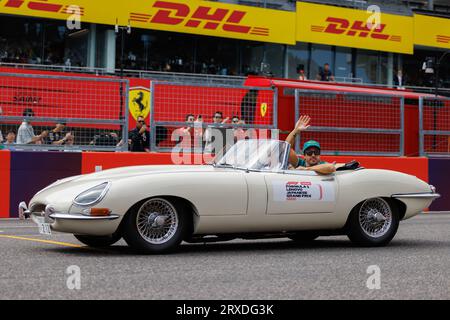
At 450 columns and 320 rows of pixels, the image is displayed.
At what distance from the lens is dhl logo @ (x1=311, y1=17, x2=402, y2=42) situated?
34.0 meters

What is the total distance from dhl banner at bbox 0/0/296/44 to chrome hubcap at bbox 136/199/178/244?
20.2m

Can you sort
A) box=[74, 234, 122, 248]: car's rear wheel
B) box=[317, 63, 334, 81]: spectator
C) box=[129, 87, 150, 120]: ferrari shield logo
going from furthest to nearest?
box=[317, 63, 334, 81]: spectator < box=[129, 87, 150, 120]: ferrari shield logo < box=[74, 234, 122, 248]: car's rear wheel

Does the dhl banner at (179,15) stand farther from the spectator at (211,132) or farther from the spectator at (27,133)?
the spectator at (211,132)

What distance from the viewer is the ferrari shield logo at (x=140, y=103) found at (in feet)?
49.6

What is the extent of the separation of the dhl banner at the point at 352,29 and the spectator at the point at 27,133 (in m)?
20.3

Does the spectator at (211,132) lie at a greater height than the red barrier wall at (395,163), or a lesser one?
greater

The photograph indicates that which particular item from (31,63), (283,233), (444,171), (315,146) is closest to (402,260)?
(283,233)

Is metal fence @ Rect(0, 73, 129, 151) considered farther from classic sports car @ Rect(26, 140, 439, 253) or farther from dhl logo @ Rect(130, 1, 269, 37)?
dhl logo @ Rect(130, 1, 269, 37)

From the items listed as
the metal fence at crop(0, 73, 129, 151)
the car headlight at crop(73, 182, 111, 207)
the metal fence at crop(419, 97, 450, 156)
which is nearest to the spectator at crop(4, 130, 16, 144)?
the metal fence at crop(0, 73, 129, 151)

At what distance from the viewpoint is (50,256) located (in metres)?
7.88

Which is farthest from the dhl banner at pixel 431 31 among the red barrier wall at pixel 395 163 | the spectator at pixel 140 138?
the spectator at pixel 140 138

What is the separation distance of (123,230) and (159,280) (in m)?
1.70

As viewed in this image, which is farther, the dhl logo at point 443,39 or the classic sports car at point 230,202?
the dhl logo at point 443,39

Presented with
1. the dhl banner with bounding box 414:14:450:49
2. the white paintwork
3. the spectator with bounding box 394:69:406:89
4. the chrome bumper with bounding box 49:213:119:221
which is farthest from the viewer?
the dhl banner with bounding box 414:14:450:49
